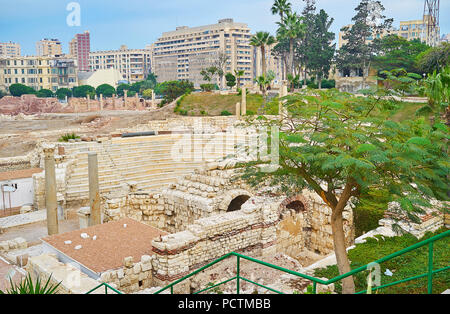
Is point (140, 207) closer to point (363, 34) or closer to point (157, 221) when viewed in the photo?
point (157, 221)

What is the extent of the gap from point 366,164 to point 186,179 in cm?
1185

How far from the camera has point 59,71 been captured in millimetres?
94938

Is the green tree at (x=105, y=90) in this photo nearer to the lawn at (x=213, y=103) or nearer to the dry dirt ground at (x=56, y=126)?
the dry dirt ground at (x=56, y=126)

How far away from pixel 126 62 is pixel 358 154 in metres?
135

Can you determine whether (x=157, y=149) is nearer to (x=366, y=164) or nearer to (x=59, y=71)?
(x=366, y=164)

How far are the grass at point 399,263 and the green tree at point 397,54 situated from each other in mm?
37860

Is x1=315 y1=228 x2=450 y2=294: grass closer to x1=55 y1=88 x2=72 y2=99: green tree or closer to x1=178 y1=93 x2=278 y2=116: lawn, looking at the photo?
x1=178 y1=93 x2=278 y2=116: lawn

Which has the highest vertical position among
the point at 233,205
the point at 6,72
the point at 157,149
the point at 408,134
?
the point at 6,72

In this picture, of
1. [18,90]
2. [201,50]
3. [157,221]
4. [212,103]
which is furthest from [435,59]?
[201,50]

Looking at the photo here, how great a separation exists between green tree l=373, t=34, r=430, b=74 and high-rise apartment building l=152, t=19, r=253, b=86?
218 ft

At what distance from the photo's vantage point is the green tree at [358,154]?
8.35m

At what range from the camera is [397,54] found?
157 feet

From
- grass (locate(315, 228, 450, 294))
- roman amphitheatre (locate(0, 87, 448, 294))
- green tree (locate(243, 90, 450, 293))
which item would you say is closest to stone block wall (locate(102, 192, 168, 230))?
roman amphitheatre (locate(0, 87, 448, 294))
